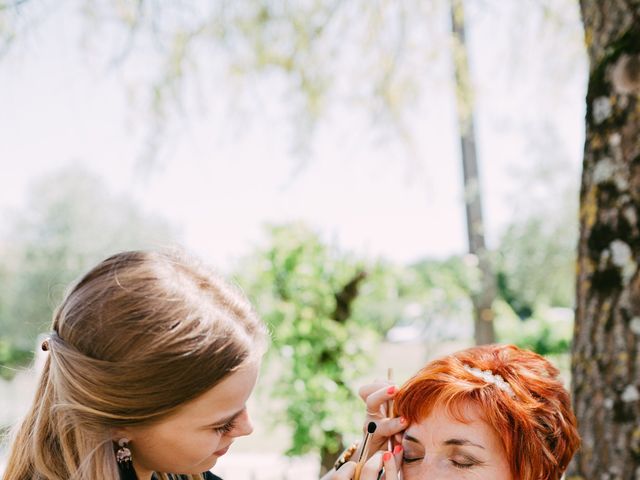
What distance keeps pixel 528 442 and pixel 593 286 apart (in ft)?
2.30

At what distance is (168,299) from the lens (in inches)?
54.5

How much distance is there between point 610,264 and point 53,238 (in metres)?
19.1

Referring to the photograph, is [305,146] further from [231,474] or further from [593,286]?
[231,474]

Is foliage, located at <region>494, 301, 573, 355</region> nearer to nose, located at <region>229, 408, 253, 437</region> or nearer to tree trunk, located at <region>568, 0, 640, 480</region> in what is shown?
tree trunk, located at <region>568, 0, 640, 480</region>

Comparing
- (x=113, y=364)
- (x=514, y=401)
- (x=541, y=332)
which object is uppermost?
(x=113, y=364)

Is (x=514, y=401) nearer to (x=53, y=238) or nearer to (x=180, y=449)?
(x=180, y=449)

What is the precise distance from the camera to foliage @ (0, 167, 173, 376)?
19.0m

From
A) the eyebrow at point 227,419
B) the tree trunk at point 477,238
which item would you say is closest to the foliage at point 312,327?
the eyebrow at point 227,419

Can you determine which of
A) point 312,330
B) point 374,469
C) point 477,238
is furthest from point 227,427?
point 477,238

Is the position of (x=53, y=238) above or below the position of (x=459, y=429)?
below

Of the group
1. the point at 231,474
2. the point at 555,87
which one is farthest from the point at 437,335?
the point at 555,87

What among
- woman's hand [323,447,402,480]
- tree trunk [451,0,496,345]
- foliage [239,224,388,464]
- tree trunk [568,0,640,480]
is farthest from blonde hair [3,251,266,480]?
tree trunk [451,0,496,345]

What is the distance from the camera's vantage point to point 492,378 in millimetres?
1552

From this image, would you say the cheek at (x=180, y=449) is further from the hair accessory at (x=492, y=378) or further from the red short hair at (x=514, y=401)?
the hair accessory at (x=492, y=378)
